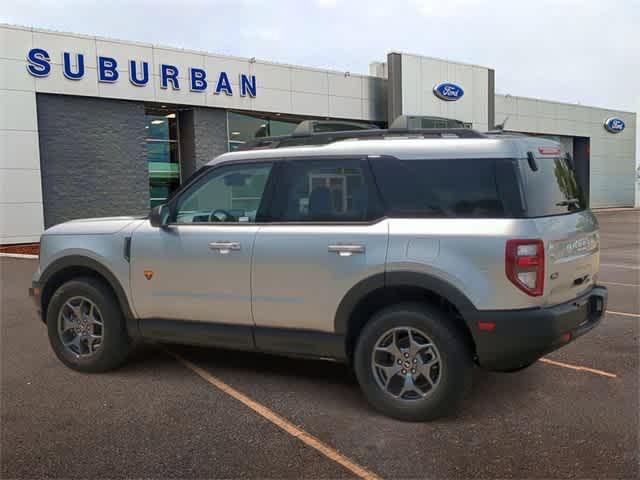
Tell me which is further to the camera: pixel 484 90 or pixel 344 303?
pixel 484 90

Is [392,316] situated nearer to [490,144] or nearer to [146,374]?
[490,144]

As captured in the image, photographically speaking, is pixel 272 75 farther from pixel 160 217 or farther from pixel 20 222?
pixel 160 217

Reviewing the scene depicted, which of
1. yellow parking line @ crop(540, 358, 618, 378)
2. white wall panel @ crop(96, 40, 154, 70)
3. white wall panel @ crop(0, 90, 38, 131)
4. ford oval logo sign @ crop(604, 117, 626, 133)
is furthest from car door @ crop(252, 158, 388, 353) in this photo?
ford oval logo sign @ crop(604, 117, 626, 133)

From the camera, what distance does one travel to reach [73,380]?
16.7 ft

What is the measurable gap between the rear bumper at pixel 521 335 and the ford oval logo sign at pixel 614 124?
38530 mm

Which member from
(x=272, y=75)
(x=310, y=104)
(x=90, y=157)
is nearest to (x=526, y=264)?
(x=90, y=157)

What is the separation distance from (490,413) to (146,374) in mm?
2896

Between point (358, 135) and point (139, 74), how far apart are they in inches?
635

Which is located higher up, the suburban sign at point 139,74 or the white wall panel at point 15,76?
the suburban sign at point 139,74

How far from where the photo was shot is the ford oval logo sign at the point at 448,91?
25.9 meters

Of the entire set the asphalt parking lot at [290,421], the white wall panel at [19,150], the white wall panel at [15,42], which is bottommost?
Answer: the asphalt parking lot at [290,421]

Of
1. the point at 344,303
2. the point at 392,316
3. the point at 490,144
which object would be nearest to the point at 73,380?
the point at 344,303

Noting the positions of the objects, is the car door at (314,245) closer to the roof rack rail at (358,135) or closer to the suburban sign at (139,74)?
the roof rack rail at (358,135)

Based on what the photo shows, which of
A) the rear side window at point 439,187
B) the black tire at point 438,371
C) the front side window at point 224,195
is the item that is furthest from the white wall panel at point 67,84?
the black tire at point 438,371
